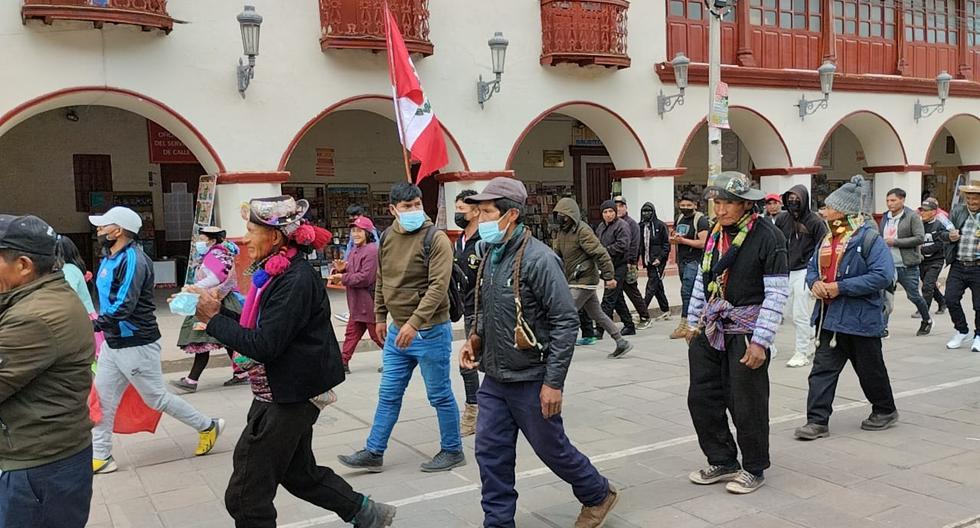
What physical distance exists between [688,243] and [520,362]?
6.76 m

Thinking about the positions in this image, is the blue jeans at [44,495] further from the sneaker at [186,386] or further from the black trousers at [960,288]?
the black trousers at [960,288]

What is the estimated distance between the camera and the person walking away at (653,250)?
1156 cm

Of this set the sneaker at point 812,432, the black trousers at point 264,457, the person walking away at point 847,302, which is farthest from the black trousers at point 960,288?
the black trousers at point 264,457

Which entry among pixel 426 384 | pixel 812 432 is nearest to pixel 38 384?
pixel 426 384

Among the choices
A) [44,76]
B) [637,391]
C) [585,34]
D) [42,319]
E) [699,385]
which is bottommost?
[637,391]

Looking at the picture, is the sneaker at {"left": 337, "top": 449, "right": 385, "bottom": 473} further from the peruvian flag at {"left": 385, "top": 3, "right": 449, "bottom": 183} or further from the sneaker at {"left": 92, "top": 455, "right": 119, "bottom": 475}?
the peruvian flag at {"left": 385, "top": 3, "right": 449, "bottom": 183}

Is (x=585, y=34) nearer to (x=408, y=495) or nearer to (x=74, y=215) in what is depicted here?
(x=74, y=215)

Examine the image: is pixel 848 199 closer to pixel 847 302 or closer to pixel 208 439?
pixel 847 302

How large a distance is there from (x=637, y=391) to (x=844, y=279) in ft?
7.78

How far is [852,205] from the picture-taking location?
5934mm

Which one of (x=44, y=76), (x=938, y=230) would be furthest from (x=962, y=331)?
(x=44, y=76)

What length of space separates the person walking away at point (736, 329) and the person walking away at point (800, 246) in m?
3.48

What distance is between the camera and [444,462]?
17.9 ft

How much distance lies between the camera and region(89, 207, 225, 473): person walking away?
551 cm
